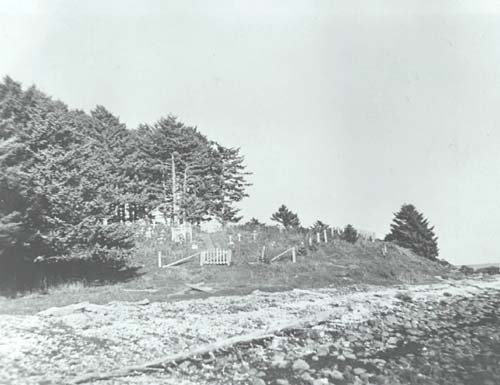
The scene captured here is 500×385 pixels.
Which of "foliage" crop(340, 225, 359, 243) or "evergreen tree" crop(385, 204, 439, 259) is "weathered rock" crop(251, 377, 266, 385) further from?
"evergreen tree" crop(385, 204, 439, 259)

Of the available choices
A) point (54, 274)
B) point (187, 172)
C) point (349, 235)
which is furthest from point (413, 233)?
point (54, 274)

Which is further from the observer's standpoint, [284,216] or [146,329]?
[284,216]

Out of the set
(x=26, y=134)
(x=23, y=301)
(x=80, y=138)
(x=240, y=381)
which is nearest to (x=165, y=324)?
(x=240, y=381)

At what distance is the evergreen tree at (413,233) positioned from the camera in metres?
42.7

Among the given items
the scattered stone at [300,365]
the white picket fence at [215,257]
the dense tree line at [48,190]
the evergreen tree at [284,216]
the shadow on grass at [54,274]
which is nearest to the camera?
the scattered stone at [300,365]

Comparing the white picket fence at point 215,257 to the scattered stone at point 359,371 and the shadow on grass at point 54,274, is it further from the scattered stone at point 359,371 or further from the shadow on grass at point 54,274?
the scattered stone at point 359,371

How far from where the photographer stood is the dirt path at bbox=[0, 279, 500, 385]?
261 inches

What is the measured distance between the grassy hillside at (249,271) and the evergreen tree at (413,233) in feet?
18.6

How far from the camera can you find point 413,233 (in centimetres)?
4356

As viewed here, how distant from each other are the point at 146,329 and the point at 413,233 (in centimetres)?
3987

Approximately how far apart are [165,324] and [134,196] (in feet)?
93.3

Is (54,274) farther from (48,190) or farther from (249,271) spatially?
(249,271)

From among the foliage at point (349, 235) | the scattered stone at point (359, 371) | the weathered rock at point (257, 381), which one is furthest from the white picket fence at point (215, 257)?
the weathered rock at point (257, 381)

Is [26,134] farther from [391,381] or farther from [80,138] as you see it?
[391,381]
